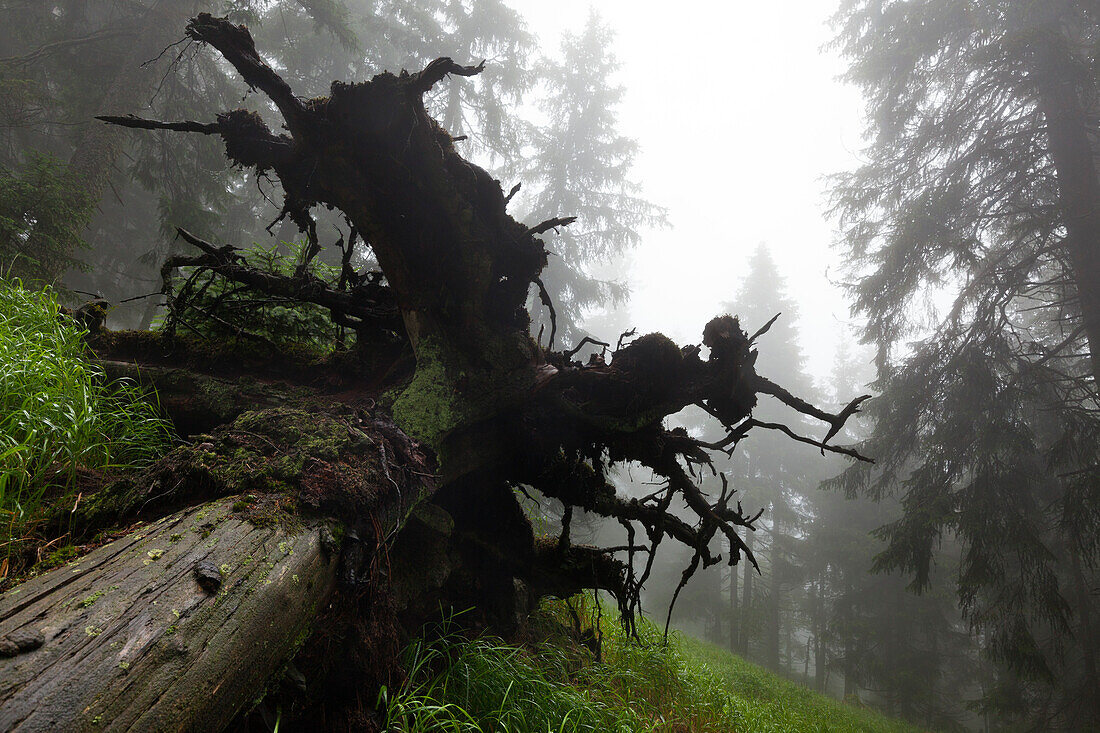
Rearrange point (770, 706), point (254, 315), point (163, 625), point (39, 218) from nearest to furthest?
1. point (163, 625)
2. point (254, 315)
3. point (39, 218)
4. point (770, 706)

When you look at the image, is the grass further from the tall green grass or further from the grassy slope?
the tall green grass

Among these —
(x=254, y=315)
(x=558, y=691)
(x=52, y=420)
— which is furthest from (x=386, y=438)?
(x=254, y=315)

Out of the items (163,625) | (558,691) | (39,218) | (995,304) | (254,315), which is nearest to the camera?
(163,625)

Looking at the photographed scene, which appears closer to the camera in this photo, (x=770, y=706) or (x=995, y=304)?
(x=770, y=706)

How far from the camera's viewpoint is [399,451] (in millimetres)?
2219

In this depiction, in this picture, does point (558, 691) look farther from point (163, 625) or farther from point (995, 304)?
point (995, 304)

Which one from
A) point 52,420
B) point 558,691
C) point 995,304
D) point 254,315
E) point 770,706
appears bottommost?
point 770,706

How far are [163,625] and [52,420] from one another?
1980 millimetres

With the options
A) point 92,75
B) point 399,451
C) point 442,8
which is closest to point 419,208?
point 399,451

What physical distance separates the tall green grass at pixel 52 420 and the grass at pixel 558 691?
1.72 metres

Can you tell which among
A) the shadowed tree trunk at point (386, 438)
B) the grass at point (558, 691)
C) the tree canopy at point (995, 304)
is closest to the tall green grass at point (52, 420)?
the shadowed tree trunk at point (386, 438)

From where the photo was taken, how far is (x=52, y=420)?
2221 mm

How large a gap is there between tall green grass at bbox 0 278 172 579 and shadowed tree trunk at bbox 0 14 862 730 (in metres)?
0.24

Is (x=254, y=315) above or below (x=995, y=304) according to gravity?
below
